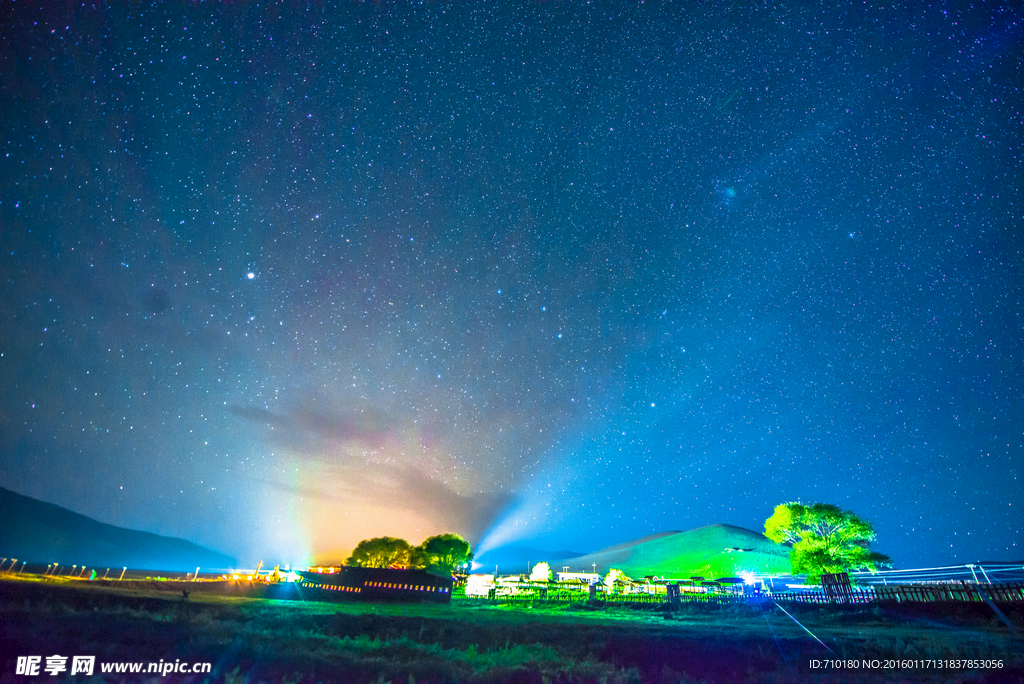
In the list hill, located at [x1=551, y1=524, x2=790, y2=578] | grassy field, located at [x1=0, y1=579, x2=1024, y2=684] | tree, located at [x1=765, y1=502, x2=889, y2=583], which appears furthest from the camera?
hill, located at [x1=551, y1=524, x2=790, y2=578]

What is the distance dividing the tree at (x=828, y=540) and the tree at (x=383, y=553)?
58.5m

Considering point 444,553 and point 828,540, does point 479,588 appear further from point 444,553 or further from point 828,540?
point 444,553

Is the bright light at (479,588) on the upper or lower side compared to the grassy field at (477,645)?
upper

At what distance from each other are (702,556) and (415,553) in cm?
8205

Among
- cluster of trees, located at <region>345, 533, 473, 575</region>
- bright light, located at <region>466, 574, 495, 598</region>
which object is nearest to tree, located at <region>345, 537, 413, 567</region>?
cluster of trees, located at <region>345, 533, 473, 575</region>

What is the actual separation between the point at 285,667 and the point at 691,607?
21554 millimetres

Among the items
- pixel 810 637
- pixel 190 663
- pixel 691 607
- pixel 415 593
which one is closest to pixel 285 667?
pixel 190 663

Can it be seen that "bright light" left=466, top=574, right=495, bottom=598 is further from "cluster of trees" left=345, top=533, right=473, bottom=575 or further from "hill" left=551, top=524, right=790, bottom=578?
"hill" left=551, top=524, right=790, bottom=578

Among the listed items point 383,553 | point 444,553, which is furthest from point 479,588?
point 383,553

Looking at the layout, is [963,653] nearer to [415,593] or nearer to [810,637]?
[810,637]

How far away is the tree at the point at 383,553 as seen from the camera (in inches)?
3004

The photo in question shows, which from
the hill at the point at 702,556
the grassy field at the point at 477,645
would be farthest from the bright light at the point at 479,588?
the hill at the point at 702,556

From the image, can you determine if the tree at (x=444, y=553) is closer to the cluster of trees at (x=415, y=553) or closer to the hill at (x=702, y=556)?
the cluster of trees at (x=415, y=553)

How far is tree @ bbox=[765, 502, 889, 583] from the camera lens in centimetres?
3650
